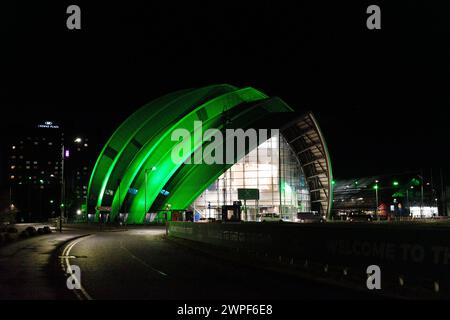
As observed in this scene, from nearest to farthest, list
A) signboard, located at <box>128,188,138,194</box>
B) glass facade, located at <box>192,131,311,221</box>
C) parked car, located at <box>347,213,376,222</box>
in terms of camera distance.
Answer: parked car, located at <box>347,213,376,222</box>
signboard, located at <box>128,188,138,194</box>
glass facade, located at <box>192,131,311,221</box>

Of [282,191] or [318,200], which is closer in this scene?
[282,191]

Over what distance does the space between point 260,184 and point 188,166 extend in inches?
435

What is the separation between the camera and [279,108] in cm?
8331

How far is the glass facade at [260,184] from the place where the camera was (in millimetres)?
74750

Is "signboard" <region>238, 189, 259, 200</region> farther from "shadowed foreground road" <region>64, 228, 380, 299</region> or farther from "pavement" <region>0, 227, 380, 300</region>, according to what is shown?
"shadowed foreground road" <region>64, 228, 380, 299</region>

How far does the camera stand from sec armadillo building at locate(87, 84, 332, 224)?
241 feet

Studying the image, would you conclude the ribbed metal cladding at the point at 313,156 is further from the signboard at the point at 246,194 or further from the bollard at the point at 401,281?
the bollard at the point at 401,281

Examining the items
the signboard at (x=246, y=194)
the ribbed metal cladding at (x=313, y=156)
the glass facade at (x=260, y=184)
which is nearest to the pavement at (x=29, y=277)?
the signboard at (x=246, y=194)

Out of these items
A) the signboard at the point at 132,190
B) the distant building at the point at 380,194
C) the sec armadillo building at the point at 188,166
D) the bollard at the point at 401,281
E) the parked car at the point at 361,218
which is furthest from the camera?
the distant building at the point at 380,194

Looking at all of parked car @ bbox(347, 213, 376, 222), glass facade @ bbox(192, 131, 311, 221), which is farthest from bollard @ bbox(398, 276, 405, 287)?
glass facade @ bbox(192, 131, 311, 221)

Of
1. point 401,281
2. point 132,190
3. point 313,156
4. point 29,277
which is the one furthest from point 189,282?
point 313,156
